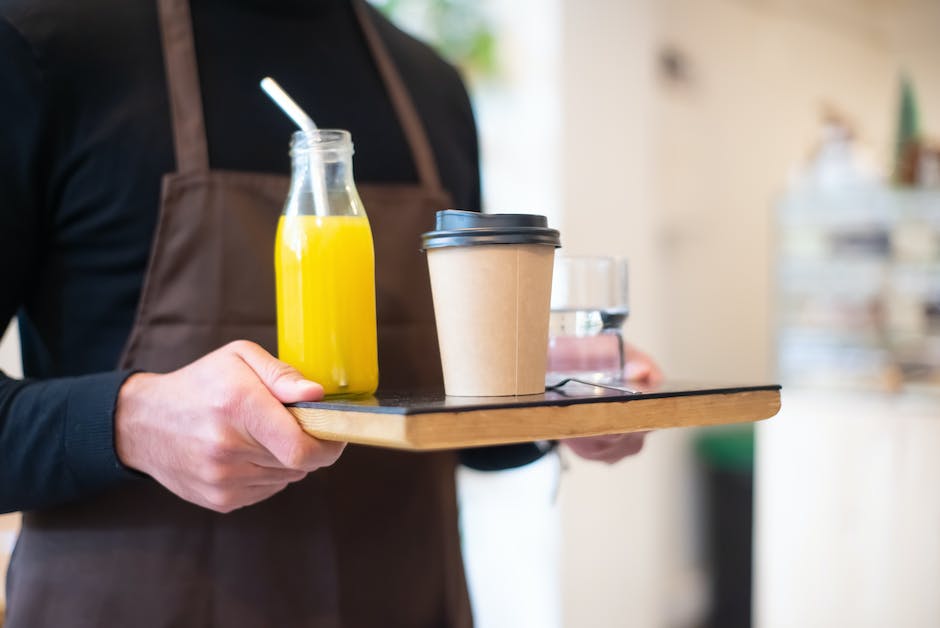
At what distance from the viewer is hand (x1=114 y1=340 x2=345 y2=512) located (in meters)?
0.69

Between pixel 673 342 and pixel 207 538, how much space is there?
2975 millimetres

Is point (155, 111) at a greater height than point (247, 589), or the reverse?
point (155, 111)

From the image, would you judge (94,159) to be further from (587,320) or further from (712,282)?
(712,282)

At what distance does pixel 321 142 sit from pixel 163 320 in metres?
0.31

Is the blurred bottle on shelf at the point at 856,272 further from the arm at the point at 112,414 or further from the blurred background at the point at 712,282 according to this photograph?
the arm at the point at 112,414

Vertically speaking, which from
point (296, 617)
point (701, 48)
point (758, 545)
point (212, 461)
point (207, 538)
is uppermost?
point (701, 48)

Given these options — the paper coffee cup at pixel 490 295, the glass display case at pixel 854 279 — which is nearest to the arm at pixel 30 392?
the paper coffee cup at pixel 490 295

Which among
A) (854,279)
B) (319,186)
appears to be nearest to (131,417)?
(319,186)

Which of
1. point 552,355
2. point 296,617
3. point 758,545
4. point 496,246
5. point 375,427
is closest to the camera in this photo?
point 375,427

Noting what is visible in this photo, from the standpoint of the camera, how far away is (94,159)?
938mm

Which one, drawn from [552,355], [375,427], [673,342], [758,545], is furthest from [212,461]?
[673,342]

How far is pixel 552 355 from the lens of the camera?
89cm

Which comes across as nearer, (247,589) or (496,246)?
(496,246)

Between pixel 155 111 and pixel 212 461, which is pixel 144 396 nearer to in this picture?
pixel 212 461
